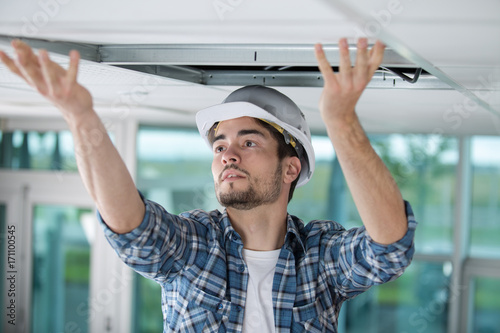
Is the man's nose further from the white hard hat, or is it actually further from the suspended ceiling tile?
the suspended ceiling tile

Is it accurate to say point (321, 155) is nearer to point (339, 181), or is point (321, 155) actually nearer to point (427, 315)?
point (339, 181)

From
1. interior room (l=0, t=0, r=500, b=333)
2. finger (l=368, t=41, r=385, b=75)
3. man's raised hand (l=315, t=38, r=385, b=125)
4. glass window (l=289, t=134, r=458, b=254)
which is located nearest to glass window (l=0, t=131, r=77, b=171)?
interior room (l=0, t=0, r=500, b=333)

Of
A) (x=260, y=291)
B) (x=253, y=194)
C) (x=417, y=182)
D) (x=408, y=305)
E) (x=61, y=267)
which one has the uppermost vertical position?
(x=417, y=182)

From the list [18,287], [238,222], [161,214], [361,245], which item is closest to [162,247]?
[161,214]

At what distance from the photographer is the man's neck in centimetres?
154

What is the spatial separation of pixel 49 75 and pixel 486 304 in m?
4.17

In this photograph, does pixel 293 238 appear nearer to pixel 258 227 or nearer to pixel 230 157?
pixel 258 227

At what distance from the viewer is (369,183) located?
1.18 m

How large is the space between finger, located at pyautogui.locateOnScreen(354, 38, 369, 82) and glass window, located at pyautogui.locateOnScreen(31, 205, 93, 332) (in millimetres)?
3339

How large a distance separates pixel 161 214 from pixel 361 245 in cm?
46

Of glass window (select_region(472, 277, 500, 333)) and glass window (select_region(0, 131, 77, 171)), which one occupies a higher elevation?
glass window (select_region(0, 131, 77, 171))

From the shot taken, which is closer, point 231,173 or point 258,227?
point 231,173

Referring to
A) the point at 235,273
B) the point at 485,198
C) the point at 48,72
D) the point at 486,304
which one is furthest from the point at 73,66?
the point at 486,304

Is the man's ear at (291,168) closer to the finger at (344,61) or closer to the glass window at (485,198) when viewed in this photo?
the finger at (344,61)
